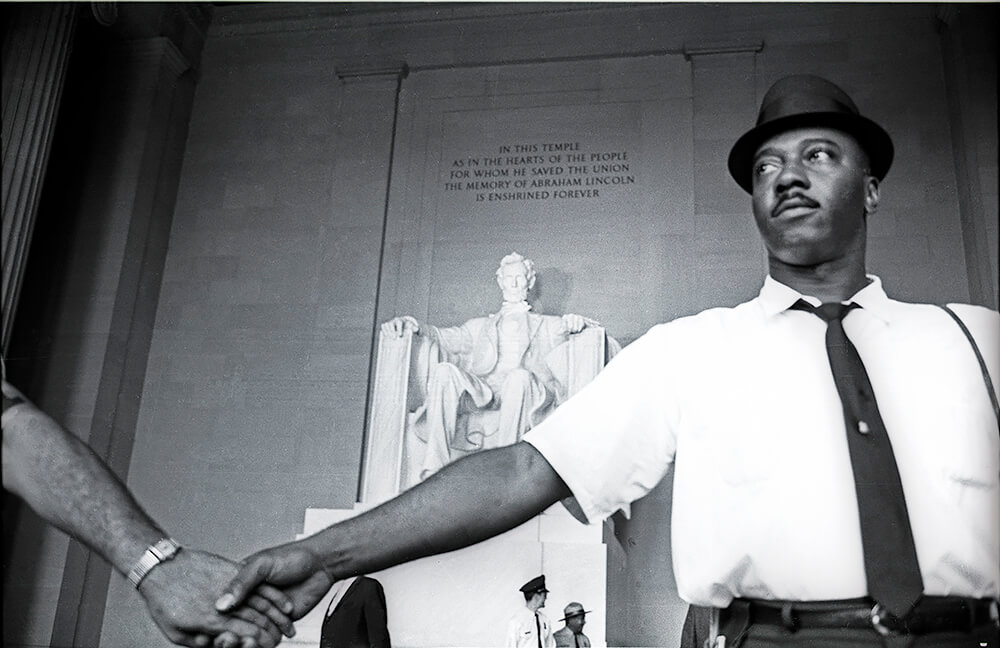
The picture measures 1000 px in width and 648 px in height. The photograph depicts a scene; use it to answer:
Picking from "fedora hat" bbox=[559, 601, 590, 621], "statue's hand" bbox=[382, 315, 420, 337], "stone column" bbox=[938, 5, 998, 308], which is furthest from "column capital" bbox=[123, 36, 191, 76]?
"stone column" bbox=[938, 5, 998, 308]

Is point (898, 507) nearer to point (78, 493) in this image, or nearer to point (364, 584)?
point (364, 584)

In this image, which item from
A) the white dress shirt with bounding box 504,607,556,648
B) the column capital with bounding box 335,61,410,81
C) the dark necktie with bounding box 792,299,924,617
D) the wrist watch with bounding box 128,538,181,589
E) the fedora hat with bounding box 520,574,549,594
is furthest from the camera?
the column capital with bounding box 335,61,410,81

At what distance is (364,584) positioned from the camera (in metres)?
3.65

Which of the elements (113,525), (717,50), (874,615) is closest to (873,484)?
(874,615)

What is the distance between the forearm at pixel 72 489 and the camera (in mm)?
2912

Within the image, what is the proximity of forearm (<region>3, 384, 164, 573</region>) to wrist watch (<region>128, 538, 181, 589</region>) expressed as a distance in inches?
1.3

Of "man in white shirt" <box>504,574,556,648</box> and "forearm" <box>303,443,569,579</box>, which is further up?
"forearm" <box>303,443,569,579</box>

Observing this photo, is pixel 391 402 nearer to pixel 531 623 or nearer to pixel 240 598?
pixel 531 623

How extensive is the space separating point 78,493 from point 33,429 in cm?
54

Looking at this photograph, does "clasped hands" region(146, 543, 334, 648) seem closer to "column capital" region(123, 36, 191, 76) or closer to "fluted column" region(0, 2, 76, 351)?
"fluted column" region(0, 2, 76, 351)

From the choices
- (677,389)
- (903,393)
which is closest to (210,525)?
(677,389)

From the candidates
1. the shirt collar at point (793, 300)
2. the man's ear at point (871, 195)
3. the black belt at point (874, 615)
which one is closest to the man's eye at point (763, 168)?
the man's ear at point (871, 195)

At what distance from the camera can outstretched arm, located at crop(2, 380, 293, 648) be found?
2.68 metres

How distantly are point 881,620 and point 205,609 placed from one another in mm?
1788
